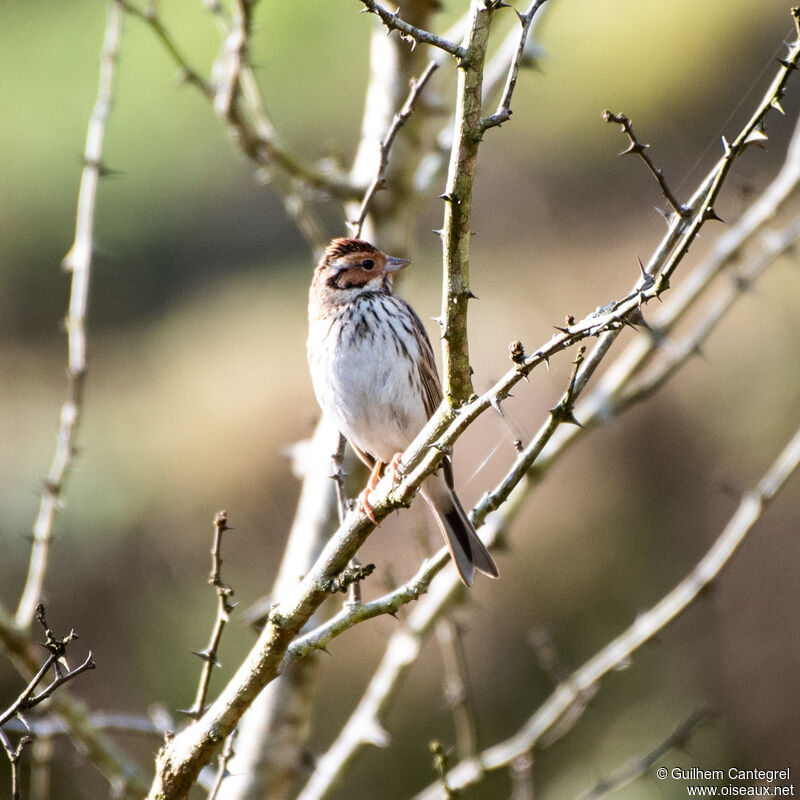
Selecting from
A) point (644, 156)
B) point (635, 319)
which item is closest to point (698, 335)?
point (635, 319)

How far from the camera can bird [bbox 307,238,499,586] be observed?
14.0 feet

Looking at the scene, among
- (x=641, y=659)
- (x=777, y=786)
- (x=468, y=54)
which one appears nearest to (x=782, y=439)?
(x=641, y=659)

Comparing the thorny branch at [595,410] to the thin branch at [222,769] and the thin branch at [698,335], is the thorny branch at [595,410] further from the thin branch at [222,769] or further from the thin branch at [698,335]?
the thin branch at [222,769]

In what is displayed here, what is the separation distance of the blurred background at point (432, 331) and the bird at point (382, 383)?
9.03 feet

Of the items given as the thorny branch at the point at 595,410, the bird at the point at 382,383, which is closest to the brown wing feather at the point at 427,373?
the bird at the point at 382,383

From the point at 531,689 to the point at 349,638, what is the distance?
4.90ft

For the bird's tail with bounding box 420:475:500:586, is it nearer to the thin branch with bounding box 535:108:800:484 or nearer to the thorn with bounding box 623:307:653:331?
the thin branch with bounding box 535:108:800:484

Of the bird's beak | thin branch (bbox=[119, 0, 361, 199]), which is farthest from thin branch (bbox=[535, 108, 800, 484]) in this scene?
thin branch (bbox=[119, 0, 361, 199])

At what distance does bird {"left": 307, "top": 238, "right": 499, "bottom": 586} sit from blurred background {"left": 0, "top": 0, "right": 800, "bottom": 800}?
9.03 ft

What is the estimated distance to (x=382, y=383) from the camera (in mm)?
4289

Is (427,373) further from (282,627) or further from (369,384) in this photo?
(282,627)

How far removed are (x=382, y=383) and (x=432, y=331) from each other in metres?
4.05

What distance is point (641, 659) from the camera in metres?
8.20

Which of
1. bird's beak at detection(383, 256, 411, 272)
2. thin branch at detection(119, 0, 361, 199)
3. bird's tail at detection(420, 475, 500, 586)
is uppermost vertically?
thin branch at detection(119, 0, 361, 199)
